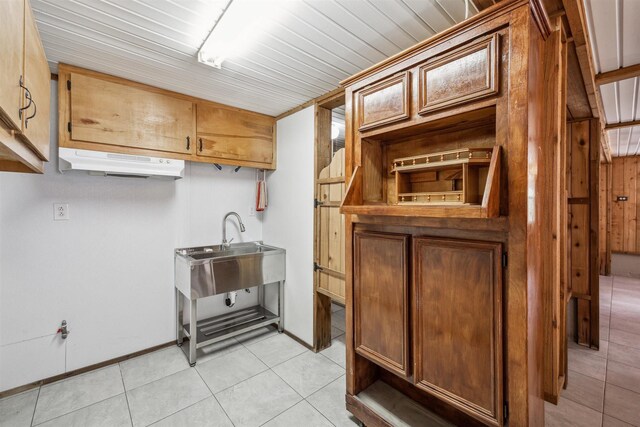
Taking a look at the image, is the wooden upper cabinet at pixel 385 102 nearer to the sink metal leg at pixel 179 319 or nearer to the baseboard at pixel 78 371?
the sink metal leg at pixel 179 319

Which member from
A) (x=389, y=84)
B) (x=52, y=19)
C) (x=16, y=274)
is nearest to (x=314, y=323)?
(x=389, y=84)

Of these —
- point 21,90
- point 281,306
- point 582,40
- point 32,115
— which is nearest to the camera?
point 21,90

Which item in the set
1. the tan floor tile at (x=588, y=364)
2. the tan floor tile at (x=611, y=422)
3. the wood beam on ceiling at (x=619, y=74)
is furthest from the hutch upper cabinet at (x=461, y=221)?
the wood beam on ceiling at (x=619, y=74)

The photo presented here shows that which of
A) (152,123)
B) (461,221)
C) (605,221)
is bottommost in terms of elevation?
(605,221)

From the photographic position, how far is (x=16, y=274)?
2.05 m

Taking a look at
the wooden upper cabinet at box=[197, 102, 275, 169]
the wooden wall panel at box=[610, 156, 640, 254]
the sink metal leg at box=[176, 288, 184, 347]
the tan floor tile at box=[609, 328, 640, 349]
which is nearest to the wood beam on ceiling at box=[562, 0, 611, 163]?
the tan floor tile at box=[609, 328, 640, 349]

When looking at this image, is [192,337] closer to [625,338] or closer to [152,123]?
[152,123]

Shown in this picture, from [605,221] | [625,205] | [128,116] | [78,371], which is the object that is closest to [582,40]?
[128,116]

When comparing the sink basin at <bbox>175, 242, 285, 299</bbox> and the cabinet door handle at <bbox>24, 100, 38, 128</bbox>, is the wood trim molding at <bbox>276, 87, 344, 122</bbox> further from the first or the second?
the cabinet door handle at <bbox>24, 100, 38, 128</bbox>

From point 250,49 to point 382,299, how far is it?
173 cm

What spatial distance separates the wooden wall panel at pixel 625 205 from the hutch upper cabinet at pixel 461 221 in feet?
Result: 21.7

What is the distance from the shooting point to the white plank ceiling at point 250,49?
4.69 feet

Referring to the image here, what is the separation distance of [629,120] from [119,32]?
17.2ft

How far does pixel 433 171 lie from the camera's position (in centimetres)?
157
